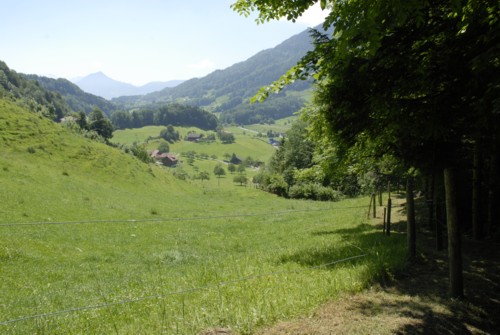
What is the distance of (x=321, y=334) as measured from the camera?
18.5ft

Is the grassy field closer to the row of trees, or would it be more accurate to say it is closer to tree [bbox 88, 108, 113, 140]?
the row of trees

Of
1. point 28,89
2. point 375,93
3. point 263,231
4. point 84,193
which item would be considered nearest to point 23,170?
point 84,193

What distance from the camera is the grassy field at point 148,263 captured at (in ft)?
22.1

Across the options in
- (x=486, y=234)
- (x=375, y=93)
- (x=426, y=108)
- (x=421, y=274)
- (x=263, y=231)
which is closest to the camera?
(x=426, y=108)

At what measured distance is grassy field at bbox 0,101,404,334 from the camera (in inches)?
265

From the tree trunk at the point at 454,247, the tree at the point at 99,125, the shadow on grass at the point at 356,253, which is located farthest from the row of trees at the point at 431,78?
the tree at the point at 99,125

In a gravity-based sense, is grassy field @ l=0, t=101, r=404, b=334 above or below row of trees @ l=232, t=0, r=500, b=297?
below

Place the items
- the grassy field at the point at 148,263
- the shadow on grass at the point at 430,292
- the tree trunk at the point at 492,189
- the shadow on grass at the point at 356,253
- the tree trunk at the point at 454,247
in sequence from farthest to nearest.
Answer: the tree trunk at the point at 492,189, the shadow on grass at the point at 356,253, the tree trunk at the point at 454,247, the grassy field at the point at 148,263, the shadow on grass at the point at 430,292

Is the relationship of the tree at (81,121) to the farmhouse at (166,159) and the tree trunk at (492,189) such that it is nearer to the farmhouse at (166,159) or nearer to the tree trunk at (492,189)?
the farmhouse at (166,159)

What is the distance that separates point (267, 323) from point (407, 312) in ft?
9.01

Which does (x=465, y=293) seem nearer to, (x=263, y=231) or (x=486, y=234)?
(x=486, y=234)

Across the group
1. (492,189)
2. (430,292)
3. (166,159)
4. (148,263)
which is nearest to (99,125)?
(166,159)

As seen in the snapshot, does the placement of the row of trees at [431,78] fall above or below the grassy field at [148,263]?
above

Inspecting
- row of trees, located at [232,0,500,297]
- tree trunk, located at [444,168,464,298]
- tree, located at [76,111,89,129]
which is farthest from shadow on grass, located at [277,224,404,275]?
tree, located at [76,111,89,129]
